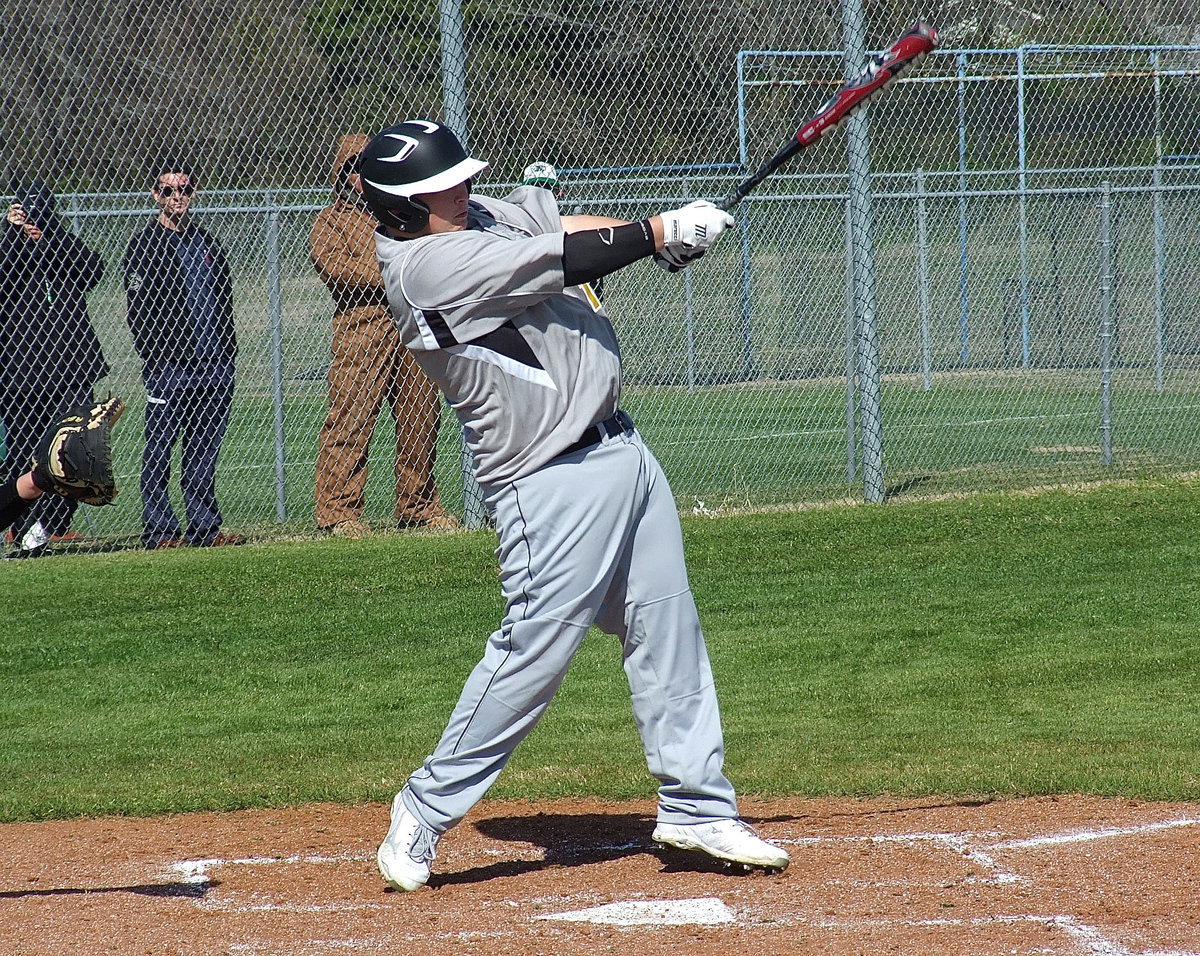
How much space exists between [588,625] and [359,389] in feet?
19.2

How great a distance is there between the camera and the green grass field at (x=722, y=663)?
509cm

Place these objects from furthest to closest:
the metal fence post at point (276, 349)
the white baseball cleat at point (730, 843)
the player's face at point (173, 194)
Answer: the metal fence post at point (276, 349) → the player's face at point (173, 194) → the white baseball cleat at point (730, 843)

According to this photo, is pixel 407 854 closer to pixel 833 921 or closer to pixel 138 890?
pixel 138 890

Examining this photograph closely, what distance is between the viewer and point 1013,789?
4.65m

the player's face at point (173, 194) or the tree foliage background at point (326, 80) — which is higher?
the tree foliage background at point (326, 80)

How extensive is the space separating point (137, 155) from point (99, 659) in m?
7.96

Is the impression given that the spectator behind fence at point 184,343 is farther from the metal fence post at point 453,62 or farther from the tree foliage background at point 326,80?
the tree foliage background at point 326,80

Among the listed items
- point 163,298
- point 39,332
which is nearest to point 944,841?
point 163,298

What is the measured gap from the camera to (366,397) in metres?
9.48

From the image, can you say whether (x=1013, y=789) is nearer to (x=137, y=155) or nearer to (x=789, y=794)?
(x=789, y=794)

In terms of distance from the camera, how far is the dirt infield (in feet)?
11.5

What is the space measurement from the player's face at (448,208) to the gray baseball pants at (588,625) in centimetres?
70

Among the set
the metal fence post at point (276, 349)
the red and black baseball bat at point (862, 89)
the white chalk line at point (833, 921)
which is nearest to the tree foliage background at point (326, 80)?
the metal fence post at point (276, 349)

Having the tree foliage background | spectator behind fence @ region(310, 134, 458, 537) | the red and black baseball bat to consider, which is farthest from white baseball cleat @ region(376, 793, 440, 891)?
the tree foliage background
